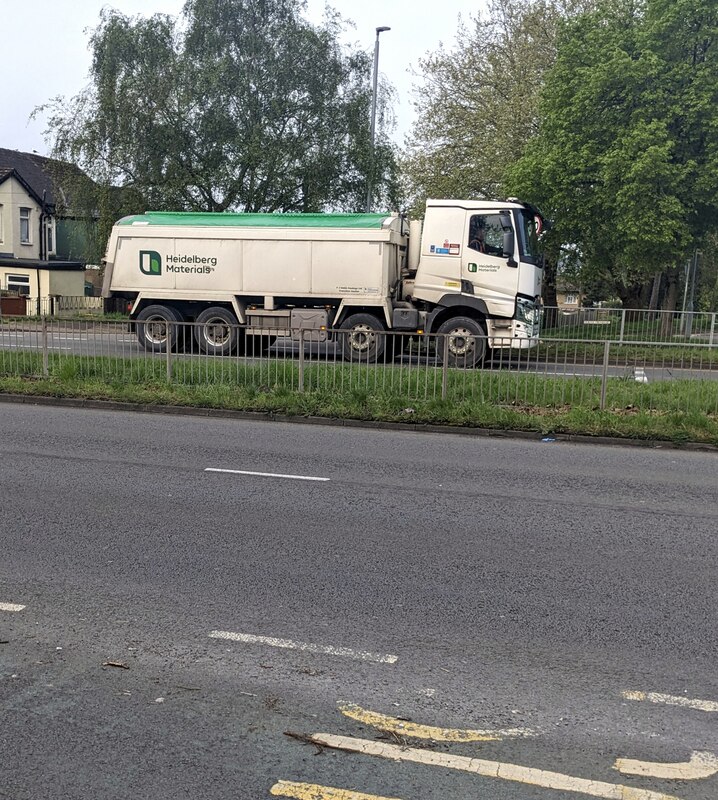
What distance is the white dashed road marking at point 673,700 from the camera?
402cm

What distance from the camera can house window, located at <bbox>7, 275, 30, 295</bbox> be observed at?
3959 cm

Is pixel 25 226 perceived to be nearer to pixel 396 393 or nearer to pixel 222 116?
Answer: pixel 222 116

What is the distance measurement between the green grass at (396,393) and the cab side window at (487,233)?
266 inches

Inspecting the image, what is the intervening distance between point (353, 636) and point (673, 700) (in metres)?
1.66

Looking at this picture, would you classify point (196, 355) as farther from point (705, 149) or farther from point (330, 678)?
point (705, 149)

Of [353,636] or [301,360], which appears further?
[301,360]

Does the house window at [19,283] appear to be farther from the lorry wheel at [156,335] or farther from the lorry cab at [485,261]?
the lorry cab at [485,261]

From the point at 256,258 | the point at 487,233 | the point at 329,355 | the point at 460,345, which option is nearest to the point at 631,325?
the point at 487,233

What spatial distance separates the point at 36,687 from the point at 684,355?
11500 millimetres

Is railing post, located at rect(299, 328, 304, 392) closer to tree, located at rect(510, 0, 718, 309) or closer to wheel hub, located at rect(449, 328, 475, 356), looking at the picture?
wheel hub, located at rect(449, 328, 475, 356)

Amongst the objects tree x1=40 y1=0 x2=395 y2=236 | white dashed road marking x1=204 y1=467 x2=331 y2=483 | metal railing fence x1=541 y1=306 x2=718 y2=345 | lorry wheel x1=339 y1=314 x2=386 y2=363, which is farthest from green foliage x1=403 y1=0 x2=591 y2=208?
white dashed road marking x1=204 y1=467 x2=331 y2=483

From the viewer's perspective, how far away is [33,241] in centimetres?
4525

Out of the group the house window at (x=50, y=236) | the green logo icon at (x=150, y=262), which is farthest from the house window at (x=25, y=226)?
the green logo icon at (x=150, y=262)

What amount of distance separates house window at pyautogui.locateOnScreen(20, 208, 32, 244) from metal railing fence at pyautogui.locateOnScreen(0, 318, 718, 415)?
31918 mm
